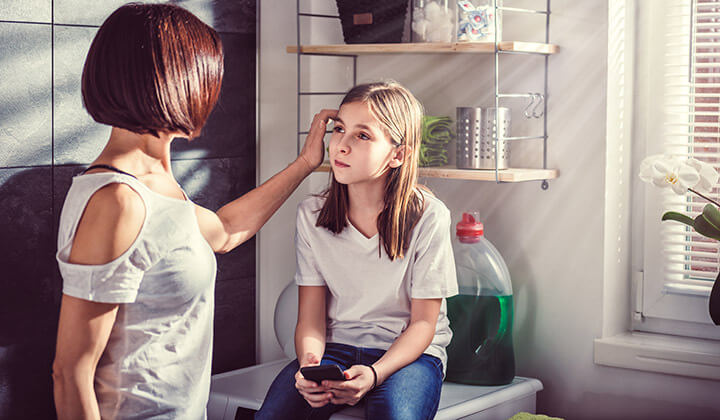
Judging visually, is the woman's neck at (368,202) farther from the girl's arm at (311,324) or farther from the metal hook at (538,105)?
the metal hook at (538,105)

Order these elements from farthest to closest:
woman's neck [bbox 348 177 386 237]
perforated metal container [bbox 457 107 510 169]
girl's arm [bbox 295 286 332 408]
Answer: perforated metal container [bbox 457 107 510 169]
woman's neck [bbox 348 177 386 237]
girl's arm [bbox 295 286 332 408]

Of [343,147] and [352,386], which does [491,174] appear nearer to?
[343,147]

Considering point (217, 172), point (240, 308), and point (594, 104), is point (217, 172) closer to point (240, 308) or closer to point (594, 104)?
point (240, 308)

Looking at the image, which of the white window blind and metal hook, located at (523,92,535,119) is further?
metal hook, located at (523,92,535,119)

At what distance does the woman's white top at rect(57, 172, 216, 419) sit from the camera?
1.04m

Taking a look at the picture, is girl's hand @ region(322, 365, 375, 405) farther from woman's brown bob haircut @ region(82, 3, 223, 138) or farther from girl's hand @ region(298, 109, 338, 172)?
woman's brown bob haircut @ region(82, 3, 223, 138)

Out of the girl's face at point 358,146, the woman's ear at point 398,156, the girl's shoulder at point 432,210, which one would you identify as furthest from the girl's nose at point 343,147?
the girl's shoulder at point 432,210

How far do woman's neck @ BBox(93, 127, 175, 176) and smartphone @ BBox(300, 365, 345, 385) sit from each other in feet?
1.61

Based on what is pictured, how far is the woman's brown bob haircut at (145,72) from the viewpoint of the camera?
3.49 ft

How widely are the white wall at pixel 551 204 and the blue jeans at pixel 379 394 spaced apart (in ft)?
1.51

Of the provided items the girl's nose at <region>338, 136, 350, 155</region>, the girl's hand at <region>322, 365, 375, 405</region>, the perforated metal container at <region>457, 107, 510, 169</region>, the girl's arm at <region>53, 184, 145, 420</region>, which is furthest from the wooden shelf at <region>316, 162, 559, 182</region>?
the girl's arm at <region>53, 184, 145, 420</region>

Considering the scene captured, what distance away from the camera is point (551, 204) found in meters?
1.97

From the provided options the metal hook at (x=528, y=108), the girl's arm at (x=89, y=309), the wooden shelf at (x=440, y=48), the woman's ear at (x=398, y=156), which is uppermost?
the wooden shelf at (x=440, y=48)

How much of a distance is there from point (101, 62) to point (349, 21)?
108cm
